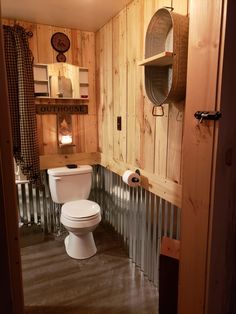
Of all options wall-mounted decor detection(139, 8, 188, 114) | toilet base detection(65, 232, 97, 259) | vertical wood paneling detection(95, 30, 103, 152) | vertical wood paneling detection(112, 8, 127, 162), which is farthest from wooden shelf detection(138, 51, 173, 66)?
toilet base detection(65, 232, 97, 259)

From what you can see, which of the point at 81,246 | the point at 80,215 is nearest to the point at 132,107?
the point at 80,215

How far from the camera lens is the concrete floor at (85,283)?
1.75m

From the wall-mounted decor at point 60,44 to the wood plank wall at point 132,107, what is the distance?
34 cm

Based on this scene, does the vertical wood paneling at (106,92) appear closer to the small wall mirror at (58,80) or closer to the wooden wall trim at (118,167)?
the wooden wall trim at (118,167)

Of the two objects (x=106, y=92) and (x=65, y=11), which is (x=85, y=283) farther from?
(x=65, y=11)

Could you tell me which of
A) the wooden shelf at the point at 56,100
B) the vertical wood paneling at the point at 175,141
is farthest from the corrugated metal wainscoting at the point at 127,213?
the wooden shelf at the point at 56,100

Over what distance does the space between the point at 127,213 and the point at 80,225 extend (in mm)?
480

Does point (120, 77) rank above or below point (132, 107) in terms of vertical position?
above

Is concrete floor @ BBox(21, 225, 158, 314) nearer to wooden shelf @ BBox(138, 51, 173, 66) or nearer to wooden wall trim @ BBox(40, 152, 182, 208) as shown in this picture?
wooden wall trim @ BBox(40, 152, 182, 208)

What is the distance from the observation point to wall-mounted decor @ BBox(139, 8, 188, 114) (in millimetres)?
1307

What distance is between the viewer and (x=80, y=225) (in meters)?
2.19

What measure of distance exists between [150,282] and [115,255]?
0.49 metres

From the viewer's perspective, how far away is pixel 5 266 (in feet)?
2.92

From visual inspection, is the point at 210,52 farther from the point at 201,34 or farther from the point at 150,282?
the point at 150,282
